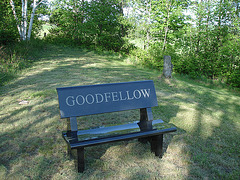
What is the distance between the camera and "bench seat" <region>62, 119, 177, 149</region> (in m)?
2.62

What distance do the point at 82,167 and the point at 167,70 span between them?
6251 mm

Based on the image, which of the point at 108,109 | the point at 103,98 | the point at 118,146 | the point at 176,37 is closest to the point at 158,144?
the point at 118,146

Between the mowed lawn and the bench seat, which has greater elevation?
the bench seat

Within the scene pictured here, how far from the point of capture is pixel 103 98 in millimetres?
3004

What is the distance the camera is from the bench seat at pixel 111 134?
262cm

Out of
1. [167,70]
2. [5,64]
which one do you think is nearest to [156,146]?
[167,70]

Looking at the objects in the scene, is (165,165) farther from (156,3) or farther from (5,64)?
Answer: (156,3)

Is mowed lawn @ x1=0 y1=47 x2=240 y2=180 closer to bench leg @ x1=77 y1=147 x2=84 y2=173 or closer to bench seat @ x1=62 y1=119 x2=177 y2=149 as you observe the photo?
bench leg @ x1=77 y1=147 x2=84 y2=173

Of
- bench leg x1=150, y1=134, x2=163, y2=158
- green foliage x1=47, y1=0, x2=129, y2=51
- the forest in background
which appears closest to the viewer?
bench leg x1=150, y1=134, x2=163, y2=158

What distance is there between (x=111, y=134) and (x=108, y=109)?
349mm

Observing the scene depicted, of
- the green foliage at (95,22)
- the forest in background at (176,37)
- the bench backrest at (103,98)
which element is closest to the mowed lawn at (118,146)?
the bench backrest at (103,98)

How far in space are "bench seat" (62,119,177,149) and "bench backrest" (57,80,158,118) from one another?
316mm

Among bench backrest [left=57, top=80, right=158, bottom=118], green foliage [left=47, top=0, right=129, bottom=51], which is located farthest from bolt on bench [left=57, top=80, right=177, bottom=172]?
green foliage [left=47, top=0, right=129, bottom=51]

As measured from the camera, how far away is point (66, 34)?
69.7 ft
